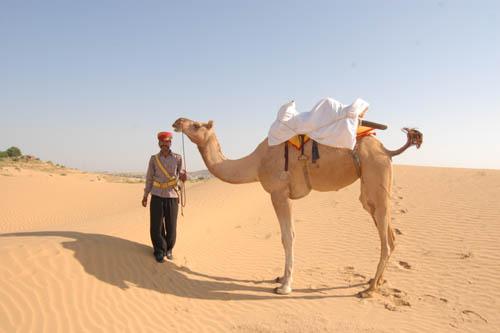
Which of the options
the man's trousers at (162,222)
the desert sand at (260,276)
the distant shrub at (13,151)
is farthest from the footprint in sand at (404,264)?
the distant shrub at (13,151)

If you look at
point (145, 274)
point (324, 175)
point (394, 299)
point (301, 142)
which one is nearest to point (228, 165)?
point (301, 142)

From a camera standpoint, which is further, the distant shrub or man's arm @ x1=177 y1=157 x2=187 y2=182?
the distant shrub

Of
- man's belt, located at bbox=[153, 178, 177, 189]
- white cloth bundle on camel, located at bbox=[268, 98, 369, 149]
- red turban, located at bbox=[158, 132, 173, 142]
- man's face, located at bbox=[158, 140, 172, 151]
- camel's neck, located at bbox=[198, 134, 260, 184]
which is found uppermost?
white cloth bundle on camel, located at bbox=[268, 98, 369, 149]

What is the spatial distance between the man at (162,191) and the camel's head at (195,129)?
25 cm

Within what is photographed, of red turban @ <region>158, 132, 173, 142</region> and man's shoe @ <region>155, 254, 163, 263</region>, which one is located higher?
red turban @ <region>158, 132, 173, 142</region>

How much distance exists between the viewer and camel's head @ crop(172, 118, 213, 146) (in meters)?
6.68

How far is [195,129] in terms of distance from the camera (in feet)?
22.1

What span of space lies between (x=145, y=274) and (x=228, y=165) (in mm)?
2330

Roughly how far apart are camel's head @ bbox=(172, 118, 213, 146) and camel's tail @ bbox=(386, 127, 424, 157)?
3.19 m

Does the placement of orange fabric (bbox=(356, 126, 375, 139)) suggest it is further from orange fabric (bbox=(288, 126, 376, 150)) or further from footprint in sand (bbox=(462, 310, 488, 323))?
footprint in sand (bbox=(462, 310, 488, 323))

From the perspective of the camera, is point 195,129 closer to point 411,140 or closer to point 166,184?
point 166,184

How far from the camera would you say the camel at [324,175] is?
5840mm

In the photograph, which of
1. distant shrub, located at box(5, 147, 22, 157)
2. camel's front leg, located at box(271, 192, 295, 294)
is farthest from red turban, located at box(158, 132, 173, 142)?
distant shrub, located at box(5, 147, 22, 157)

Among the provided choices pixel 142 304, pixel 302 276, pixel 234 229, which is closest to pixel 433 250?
pixel 302 276
